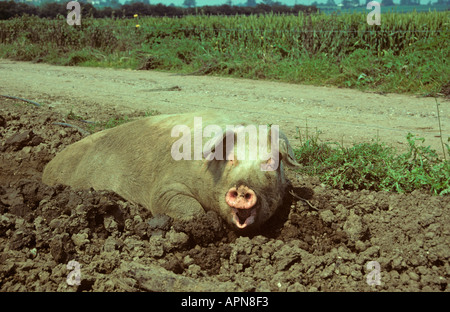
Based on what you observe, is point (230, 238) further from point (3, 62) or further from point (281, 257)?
point (3, 62)

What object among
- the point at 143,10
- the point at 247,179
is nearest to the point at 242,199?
the point at 247,179

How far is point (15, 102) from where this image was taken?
8781mm

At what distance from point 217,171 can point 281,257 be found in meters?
0.81

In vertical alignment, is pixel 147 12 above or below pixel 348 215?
above

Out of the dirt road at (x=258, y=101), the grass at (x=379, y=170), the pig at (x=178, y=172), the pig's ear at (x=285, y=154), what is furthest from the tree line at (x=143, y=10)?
the pig's ear at (x=285, y=154)

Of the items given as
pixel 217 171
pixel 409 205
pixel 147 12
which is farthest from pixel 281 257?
pixel 147 12

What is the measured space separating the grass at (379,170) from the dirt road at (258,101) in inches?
43.2

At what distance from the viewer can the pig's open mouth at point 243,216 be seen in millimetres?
3916

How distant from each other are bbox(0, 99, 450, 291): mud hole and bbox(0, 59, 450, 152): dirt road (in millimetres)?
2352

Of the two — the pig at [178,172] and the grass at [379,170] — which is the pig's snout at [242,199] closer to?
the pig at [178,172]

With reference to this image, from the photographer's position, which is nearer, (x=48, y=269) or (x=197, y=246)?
(x=48, y=269)
